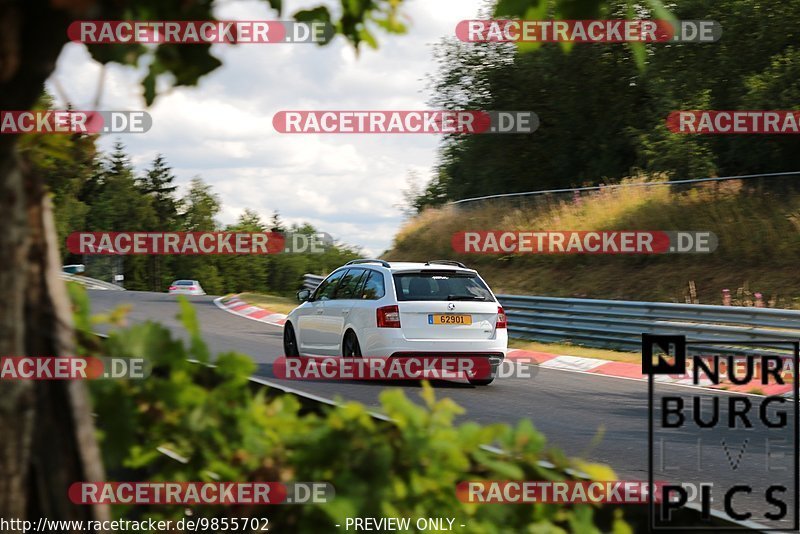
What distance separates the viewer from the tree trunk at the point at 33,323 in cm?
298

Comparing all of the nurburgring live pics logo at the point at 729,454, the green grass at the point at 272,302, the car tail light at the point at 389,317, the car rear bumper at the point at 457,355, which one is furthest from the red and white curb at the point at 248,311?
the nurburgring live pics logo at the point at 729,454

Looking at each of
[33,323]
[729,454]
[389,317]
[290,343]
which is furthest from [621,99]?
[33,323]

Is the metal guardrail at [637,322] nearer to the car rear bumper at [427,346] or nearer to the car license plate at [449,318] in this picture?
the car rear bumper at [427,346]

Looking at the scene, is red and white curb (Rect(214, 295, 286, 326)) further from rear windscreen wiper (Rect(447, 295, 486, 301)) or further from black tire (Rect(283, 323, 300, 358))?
rear windscreen wiper (Rect(447, 295, 486, 301))

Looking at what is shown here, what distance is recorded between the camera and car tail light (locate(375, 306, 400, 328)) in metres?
13.5

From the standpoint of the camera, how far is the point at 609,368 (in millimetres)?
17125

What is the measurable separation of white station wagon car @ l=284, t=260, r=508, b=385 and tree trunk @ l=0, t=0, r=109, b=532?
1034 centimetres

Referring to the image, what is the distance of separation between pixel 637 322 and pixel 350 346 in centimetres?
666

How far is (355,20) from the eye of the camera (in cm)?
370

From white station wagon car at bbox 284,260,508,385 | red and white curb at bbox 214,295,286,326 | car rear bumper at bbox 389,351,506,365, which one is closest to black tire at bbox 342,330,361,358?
white station wagon car at bbox 284,260,508,385

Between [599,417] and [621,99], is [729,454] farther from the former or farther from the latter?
[621,99]

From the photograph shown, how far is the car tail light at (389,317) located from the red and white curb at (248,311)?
512 inches

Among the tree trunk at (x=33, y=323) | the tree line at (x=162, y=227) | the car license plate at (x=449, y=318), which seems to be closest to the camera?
the tree trunk at (x=33, y=323)

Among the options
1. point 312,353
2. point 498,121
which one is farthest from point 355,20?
point 498,121
